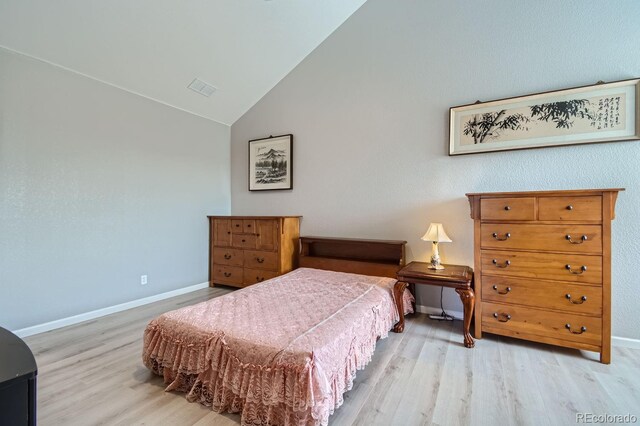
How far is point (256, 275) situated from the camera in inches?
145

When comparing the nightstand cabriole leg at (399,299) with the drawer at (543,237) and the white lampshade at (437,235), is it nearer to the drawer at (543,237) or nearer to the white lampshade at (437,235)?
the white lampshade at (437,235)

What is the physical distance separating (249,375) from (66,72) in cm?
330

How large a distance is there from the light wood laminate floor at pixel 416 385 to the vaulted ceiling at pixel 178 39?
2612 millimetres

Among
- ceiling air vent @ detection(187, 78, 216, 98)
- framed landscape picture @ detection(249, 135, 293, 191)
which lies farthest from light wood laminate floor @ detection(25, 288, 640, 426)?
ceiling air vent @ detection(187, 78, 216, 98)

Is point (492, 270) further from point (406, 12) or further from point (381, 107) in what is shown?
point (406, 12)

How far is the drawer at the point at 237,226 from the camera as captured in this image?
12.5ft

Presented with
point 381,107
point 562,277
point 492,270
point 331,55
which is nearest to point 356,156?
point 381,107

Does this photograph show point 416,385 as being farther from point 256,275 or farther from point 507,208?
point 256,275

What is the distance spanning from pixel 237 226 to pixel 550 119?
362cm

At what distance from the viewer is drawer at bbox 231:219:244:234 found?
3.81 m

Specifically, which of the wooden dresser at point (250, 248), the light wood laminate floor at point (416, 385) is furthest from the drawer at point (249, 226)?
the light wood laminate floor at point (416, 385)

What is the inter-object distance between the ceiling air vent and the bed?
2.66 metres

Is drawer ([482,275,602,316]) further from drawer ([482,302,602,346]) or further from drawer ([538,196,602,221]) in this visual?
drawer ([538,196,602,221])

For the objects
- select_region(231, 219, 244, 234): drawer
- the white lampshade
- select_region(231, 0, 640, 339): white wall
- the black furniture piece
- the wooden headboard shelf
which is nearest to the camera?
the black furniture piece
